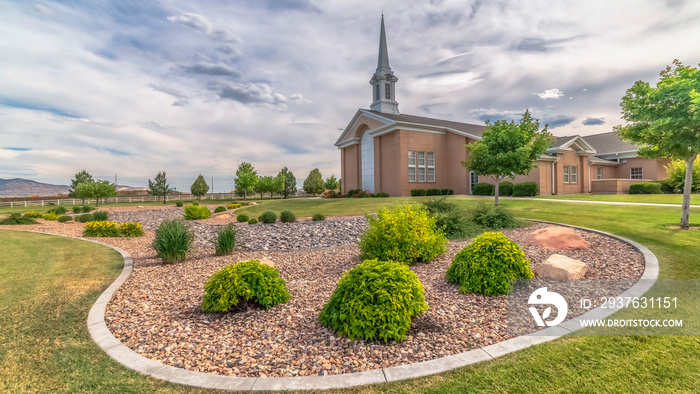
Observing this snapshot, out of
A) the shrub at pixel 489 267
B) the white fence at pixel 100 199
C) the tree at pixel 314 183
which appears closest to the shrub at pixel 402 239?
the shrub at pixel 489 267

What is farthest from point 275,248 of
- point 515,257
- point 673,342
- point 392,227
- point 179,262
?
point 673,342

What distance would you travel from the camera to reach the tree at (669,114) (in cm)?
782

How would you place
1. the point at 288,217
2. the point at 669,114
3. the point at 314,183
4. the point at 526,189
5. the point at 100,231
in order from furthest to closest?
the point at 314,183, the point at 526,189, the point at 288,217, the point at 100,231, the point at 669,114

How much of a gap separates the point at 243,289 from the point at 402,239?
10.8 ft

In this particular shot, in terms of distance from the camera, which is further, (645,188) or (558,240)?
(645,188)

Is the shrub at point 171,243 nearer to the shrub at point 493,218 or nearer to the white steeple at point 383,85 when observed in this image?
the shrub at point 493,218

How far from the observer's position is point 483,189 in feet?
83.4

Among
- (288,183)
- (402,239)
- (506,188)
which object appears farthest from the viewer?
(288,183)

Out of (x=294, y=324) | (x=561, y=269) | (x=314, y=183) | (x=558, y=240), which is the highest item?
(x=314, y=183)

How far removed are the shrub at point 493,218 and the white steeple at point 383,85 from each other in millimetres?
25594

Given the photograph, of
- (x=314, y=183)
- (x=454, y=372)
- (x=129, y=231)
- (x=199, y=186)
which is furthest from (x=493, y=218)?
(x=199, y=186)

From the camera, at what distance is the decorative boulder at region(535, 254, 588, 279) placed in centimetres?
498

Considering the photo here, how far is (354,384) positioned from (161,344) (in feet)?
7.35

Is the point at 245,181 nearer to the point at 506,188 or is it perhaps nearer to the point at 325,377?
the point at 506,188
